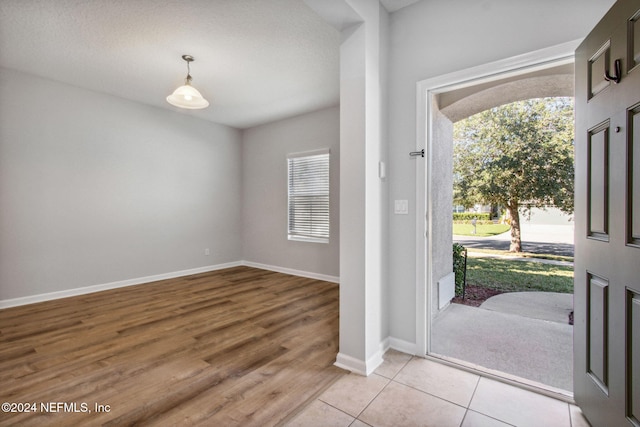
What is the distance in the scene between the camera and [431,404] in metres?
1.69

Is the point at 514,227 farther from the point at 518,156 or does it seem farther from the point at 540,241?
the point at 518,156

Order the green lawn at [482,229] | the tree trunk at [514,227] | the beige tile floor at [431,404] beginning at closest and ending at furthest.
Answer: the beige tile floor at [431,404], the tree trunk at [514,227], the green lawn at [482,229]

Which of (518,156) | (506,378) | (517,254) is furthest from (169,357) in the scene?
(517,254)

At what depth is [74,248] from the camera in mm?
3879

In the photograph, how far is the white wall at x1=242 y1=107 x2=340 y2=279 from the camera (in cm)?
468

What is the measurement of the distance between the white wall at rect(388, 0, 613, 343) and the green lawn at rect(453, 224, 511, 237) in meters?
6.46

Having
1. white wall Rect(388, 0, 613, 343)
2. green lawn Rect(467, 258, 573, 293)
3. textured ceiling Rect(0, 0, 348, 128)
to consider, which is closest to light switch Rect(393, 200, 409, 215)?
white wall Rect(388, 0, 613, 343)

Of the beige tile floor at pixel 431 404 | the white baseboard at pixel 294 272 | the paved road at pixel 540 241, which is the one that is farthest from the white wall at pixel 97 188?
the paved road at pixel 540 241

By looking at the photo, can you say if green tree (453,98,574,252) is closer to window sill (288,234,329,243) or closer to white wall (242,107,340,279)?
white wall (242,107,340,279)

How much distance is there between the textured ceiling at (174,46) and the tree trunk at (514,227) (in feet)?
12.6

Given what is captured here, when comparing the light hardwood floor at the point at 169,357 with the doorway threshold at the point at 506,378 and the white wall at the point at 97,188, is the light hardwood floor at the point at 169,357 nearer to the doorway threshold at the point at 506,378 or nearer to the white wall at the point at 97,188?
the white wall at the point at 97,188

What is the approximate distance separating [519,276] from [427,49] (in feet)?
15.4

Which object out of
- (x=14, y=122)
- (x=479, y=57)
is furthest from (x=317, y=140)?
(x=14, y=122)

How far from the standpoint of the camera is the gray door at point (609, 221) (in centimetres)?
118
